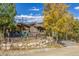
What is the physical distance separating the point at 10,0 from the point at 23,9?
0.43 ft

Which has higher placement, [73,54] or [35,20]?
[35,20]

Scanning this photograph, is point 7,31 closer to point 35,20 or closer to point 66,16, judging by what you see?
point 35,20

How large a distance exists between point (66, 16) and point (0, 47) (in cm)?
60

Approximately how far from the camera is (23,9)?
3.86m

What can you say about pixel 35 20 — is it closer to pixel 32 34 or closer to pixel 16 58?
pixel 32 34

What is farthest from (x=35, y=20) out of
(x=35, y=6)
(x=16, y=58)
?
(x=16, y=58)

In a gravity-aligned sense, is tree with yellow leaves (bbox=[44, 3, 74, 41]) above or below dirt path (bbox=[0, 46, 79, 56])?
above

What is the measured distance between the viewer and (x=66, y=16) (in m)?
3.87

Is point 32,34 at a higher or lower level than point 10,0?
lower

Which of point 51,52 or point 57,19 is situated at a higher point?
point 57,19

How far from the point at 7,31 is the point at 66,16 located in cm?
50

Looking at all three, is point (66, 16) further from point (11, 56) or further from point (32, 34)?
point (11, 56)

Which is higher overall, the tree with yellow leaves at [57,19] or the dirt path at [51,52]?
the tree with yellow leaves at [57,19]

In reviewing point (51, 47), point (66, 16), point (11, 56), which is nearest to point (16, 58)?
point (11, 56)
